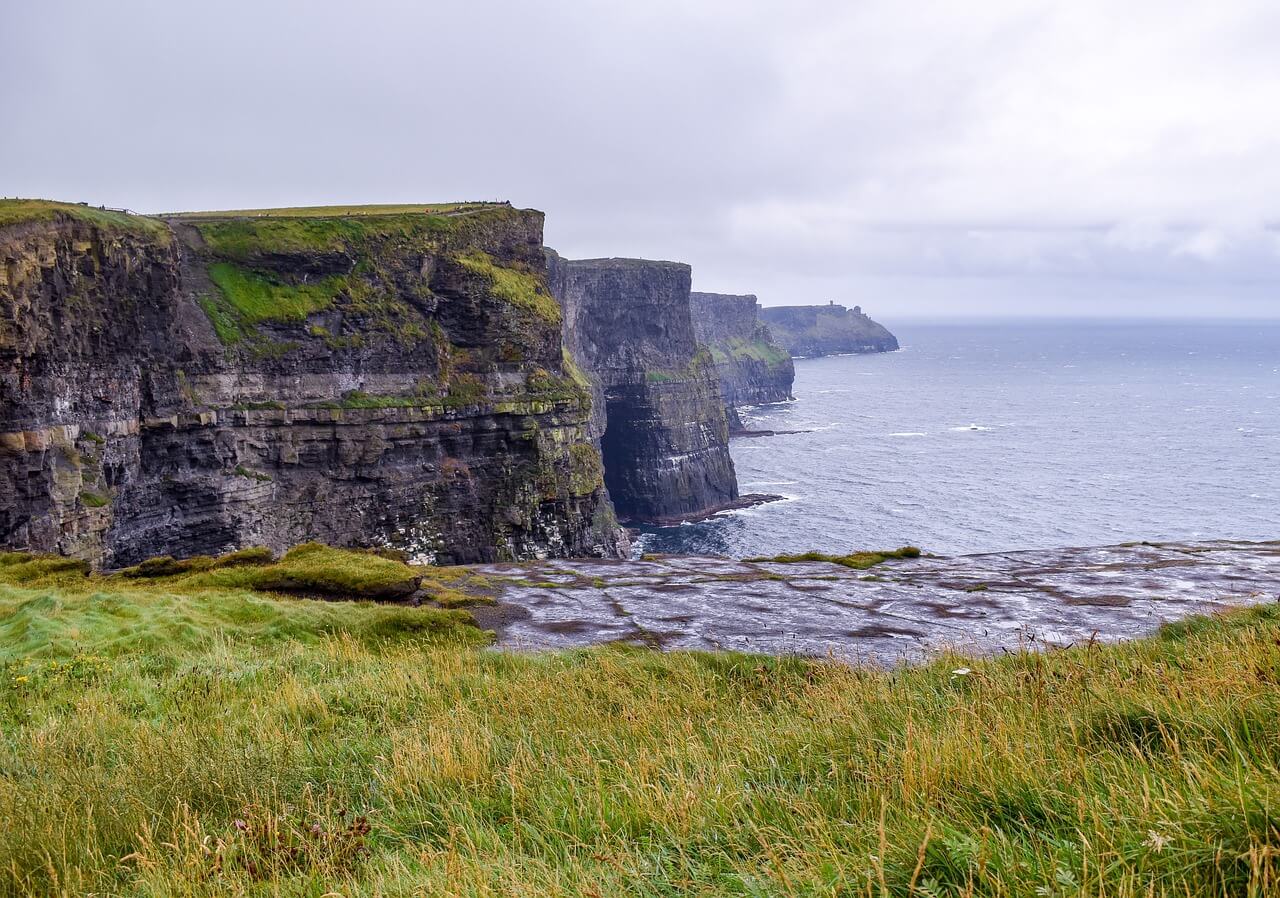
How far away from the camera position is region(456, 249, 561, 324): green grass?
6206 cm

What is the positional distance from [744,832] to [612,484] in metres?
105

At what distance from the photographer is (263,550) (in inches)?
976

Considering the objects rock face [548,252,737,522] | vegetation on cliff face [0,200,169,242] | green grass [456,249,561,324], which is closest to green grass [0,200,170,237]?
vegetation on cliff face [0,200,169,242]

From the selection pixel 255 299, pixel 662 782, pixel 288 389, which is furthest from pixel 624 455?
pixel 662 782

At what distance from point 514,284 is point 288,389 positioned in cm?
1906

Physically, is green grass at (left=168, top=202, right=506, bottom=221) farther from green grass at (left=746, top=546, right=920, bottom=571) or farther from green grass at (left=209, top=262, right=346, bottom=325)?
green grass at (left=746, top=546, right=920, bottom=571)

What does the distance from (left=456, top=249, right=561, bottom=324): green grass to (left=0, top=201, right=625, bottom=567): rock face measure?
191 mm

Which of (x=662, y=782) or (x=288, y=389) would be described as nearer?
(x=662, y=782)

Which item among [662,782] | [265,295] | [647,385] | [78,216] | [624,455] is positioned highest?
[78,216]

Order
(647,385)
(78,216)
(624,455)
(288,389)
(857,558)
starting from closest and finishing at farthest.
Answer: (857,558)
(78,216)
(288,389)
(624,455)
(647,385)

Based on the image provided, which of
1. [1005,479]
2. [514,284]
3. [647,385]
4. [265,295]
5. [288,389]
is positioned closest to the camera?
[288,389]

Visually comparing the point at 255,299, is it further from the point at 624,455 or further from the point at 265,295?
the point at 624,455

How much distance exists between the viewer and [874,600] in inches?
907

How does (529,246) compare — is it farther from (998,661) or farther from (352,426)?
(998,661)
